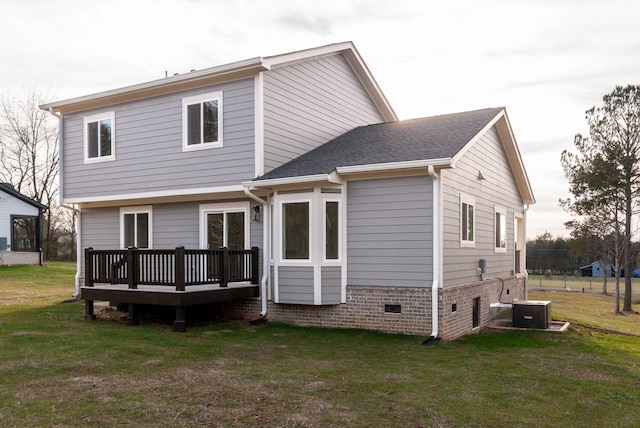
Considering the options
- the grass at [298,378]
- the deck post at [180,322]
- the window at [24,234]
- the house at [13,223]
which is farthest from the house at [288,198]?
the window at [24,234]

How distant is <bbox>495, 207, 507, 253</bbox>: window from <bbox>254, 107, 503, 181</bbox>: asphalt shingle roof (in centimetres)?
301

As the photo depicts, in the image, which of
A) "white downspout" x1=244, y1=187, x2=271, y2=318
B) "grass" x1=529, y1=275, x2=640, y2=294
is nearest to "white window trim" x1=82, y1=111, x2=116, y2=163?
"white downspout" x1=244, y1=187, x2=271, y2=318

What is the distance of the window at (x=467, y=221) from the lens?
1147 centimetres

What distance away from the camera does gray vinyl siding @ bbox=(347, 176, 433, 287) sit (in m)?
10.3

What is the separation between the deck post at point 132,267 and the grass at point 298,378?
0.95 m

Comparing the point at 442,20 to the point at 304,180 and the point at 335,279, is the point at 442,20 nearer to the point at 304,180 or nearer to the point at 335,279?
the point at 304,180

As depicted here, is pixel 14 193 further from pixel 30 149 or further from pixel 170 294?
pixel 170 294

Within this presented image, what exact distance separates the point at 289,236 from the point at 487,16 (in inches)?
244

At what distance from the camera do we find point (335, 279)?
10.8 m

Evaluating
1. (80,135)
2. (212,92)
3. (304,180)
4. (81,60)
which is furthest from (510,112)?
(81,60)

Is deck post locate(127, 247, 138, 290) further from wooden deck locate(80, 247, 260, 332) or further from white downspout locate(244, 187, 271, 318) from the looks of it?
white downspout locate(244, 187, 271, 318)

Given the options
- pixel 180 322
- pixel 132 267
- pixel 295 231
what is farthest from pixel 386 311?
pixel 132 267

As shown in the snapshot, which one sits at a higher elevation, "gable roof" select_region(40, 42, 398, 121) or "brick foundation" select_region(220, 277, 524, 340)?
"gable roof" select_region(40, 42, 398, 121)

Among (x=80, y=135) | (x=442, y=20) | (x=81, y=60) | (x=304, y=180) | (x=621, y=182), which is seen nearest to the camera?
(x=304, y=180)
